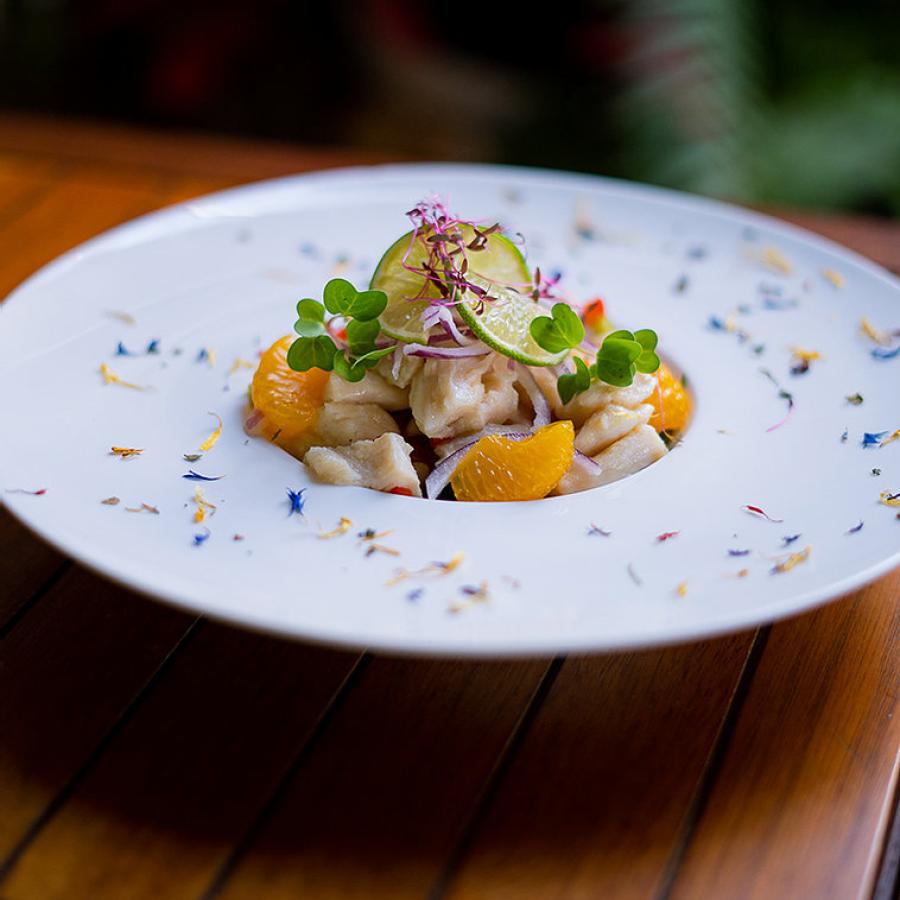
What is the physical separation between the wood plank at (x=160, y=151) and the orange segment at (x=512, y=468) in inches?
50.9

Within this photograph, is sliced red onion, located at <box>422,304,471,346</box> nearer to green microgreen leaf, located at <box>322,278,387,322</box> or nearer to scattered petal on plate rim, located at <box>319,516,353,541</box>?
green microgreen leaf, located at <box>322,278,387,322</box>

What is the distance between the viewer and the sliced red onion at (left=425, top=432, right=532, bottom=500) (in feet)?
4.63

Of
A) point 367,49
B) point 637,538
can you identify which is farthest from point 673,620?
point 367,49

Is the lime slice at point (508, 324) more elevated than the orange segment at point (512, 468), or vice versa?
the lime slice at point (508, 324)

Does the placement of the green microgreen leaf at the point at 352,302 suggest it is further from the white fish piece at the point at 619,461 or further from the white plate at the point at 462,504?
the white fish piece at the point at 619,461

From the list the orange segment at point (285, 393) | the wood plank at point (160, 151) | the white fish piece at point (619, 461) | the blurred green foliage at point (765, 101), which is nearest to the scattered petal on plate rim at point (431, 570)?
the white fish piece at point (619, 461)

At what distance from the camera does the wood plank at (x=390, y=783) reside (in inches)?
41.3

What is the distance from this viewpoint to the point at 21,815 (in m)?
1.10

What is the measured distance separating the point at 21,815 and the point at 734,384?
3.37 ft

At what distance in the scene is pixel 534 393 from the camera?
5.11 ft

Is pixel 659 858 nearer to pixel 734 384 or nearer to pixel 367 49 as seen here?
pixel 734 384

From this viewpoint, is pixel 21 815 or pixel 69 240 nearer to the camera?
pixel 21 815

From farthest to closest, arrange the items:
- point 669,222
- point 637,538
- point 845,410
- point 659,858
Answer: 1. point 669,222
2. point 845,410
3. point 637,538
4. point 659,858

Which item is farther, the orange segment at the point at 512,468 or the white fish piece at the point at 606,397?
the white fish piece at the point at 606,397
